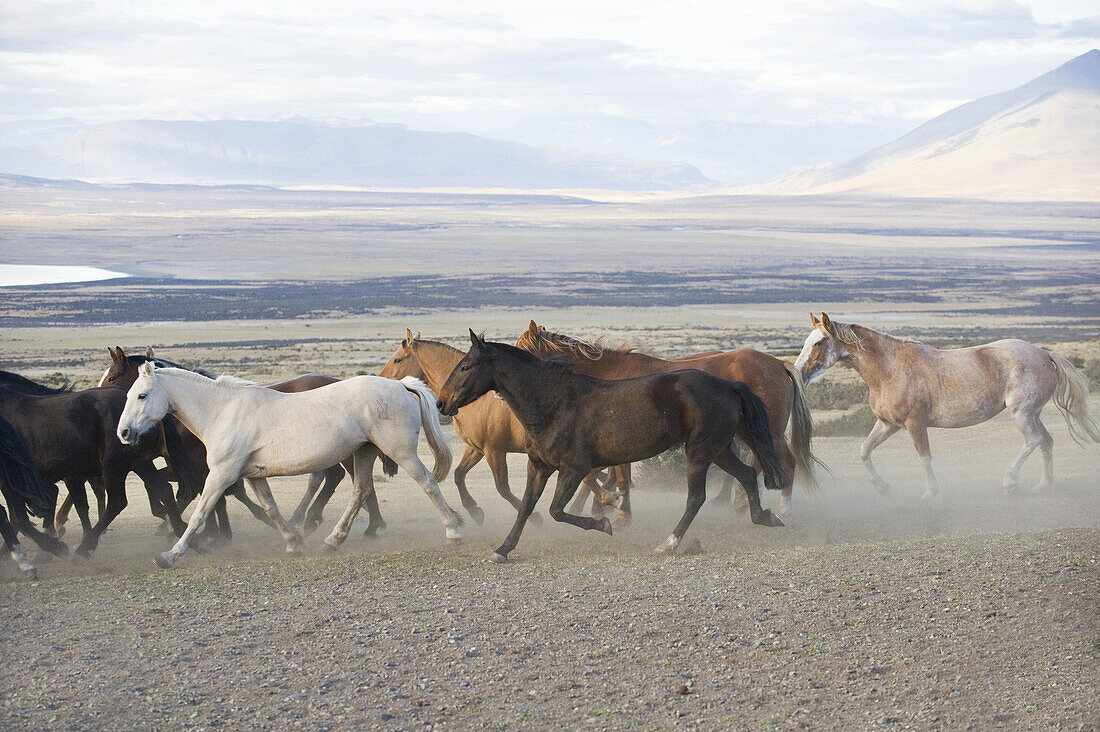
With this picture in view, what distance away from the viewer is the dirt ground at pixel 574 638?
5496 mm

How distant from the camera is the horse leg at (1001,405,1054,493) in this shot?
12359 millimetres

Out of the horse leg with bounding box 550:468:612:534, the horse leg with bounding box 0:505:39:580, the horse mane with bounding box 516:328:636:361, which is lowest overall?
the horse leg with bounding box 0:505:39:580

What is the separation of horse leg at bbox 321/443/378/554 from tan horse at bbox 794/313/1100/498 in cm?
489

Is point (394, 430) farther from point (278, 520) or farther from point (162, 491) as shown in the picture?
point (162, 491)

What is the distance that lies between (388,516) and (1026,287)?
6257 centimetres

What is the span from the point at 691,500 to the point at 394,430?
93.7 inches

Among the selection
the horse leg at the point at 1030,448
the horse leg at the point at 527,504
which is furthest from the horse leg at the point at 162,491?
the horse leg at the point at 1030,448

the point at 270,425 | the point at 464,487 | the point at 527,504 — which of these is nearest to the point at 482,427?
the point at 464,487

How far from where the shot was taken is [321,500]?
11.3 metres

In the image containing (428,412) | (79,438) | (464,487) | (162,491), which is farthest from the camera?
(464,487)

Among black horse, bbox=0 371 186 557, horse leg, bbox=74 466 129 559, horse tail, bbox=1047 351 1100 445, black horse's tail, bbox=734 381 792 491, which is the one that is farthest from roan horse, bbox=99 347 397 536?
horse tail, bbox=1047 351 1100 445

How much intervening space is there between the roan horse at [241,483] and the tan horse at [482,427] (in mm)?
787

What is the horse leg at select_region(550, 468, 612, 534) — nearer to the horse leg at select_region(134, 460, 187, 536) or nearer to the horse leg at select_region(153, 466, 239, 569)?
the horse leg at select_region(153, 466, 239, 569)

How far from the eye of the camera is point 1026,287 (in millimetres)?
67688
